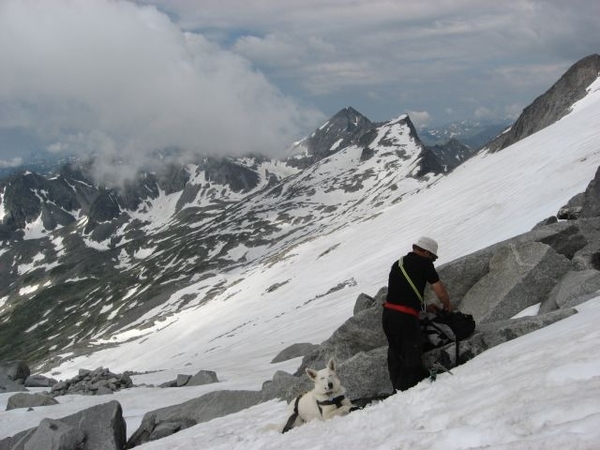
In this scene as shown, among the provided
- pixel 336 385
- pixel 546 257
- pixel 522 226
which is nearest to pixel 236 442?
pixel 336 385

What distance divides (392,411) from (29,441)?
1124 centimetres

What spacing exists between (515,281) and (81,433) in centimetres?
1351

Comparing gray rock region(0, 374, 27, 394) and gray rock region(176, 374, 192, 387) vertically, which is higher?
gray rock region(0, 374, 27, 394)

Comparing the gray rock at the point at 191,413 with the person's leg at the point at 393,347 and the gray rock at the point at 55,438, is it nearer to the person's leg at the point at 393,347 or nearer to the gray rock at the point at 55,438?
the gray rock at the point at 55,438

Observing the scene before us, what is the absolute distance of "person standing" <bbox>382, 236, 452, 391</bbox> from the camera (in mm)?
11523

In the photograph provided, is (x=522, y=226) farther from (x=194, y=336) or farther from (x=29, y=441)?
(x=194, y=336)

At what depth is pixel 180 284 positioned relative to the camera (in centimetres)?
19088

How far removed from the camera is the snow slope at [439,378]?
7.04 meters

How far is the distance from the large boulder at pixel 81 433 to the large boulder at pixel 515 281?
37.2 feet

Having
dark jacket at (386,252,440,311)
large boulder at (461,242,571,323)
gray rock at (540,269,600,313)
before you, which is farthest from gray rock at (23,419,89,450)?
gray rock at (540,269,600,313)

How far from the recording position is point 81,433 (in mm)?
15664

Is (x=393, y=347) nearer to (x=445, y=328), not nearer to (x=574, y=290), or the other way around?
(x=445, y=328)

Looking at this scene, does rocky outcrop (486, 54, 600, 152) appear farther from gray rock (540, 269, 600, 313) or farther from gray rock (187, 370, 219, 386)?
gray rock (540, 269, 600, 313)

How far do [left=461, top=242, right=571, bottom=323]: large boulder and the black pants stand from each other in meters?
4.75
